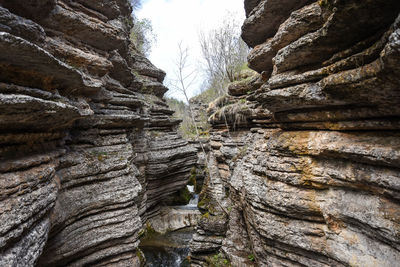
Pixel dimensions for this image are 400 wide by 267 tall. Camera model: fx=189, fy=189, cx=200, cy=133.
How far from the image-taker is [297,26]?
4.79 m

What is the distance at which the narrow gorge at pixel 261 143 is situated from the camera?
2923 mm

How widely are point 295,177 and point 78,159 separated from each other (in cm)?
608

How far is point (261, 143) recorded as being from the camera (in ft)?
21.4

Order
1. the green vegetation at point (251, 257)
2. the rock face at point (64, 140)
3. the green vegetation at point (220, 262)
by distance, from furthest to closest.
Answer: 1. the green vegetation at point (220, 262)
2. the green vegetation at point (251, 257)
3. the rock face at point (64, 140)

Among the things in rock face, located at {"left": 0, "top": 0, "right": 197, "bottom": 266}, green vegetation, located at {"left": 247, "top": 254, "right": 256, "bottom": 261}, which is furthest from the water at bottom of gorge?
rock face, located at {"left": 0, "top": 0, "right": 197, "bottom": 266}

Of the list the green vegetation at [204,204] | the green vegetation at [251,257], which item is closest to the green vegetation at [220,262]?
the green vegetation at [251,257]

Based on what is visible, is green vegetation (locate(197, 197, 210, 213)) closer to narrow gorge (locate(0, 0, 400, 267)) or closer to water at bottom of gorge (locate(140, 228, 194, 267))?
water at bottom of gorge (locate(140, 228, 194, 267))

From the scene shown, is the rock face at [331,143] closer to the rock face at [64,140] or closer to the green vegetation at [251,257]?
the green vegetation at [251,257]

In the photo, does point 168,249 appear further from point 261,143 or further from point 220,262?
point 261,143

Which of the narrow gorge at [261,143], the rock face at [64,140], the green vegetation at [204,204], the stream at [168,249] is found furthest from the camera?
the green vegetation at [204,204]

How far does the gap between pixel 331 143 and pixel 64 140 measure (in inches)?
279

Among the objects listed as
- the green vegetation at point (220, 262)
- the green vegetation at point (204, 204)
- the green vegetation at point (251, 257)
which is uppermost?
the green vegetation at point (204, 204)

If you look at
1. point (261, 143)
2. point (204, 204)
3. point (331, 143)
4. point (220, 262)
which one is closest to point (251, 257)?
point (220, 262)

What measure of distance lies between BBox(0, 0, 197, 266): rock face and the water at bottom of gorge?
5937mm
